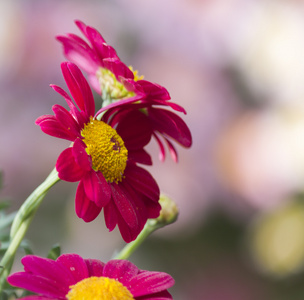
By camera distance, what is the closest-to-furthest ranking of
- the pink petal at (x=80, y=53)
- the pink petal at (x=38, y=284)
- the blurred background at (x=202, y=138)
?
the pink petal at (x=38, y=284)
the pink petal at (x=80, y=53)
the blurred background at (x=202, y=138)

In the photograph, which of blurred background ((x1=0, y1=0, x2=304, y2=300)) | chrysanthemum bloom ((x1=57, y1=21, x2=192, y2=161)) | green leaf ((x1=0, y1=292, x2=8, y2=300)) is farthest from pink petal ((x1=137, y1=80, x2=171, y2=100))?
blurred background ((x1=0, y1=0, x2=304, y2=300))

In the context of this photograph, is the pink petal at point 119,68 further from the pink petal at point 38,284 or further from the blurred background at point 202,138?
the blurred background at point 202,138

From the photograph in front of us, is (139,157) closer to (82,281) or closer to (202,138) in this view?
(82,281)

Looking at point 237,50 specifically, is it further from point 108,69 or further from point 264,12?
point 108,69

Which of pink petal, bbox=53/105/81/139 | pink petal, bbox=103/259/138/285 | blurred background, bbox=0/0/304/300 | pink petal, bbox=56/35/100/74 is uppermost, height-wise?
blurred background, bbox=0/0/304/300

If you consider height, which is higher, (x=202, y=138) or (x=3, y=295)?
(x=202, y=138)

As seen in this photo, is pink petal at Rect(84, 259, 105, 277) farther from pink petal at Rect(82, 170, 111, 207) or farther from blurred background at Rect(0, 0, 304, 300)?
blurred background at Rect(0, 0, 304, 300)

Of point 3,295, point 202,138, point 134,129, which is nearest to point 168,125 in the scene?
point 134,129

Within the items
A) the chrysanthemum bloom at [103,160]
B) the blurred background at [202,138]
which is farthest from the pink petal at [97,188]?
the blurred background at [202,138]
